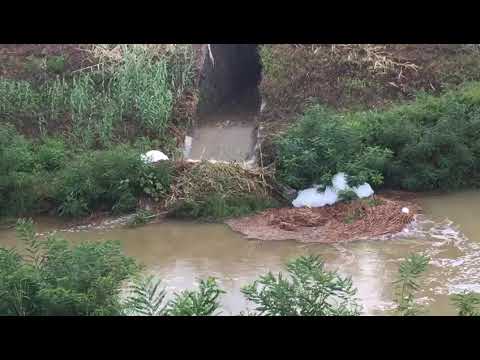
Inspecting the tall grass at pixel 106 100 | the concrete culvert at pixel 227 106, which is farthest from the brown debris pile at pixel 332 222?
the tall grass at pixel 106 100

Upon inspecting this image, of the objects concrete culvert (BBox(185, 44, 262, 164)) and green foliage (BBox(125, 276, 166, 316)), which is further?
concrete culvert (BBox(185, 44, 262, 164))

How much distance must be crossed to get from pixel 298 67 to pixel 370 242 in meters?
4.06

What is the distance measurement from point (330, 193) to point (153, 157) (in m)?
2.24

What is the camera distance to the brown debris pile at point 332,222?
809 centimetres

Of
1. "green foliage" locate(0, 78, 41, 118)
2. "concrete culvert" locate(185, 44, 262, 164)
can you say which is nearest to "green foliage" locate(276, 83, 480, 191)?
"concrete culvert" locate(185, 44, 262, 164)

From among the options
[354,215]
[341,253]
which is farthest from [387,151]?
[341,253]

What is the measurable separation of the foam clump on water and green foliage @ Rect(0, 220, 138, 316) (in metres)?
3.80

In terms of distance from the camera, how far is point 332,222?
8414 millimetres

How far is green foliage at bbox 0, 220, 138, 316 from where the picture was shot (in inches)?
195

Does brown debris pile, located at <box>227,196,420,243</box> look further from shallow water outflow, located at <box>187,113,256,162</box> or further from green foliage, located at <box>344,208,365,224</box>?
shallow water outflow, located at <box>187,113,256,162</box>

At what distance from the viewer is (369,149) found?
29.5 ft

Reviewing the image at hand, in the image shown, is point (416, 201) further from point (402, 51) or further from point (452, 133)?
point (402, 51)

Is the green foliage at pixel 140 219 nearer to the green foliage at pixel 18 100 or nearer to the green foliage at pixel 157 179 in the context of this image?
the green foliage at pixel 157 179
